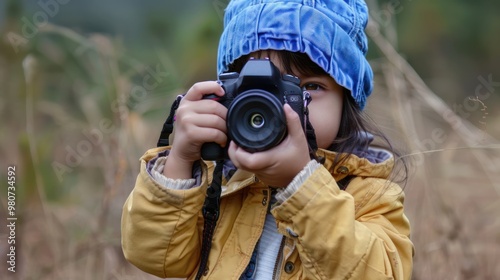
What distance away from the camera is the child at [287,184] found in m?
1.22

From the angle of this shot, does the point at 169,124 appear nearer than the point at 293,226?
No

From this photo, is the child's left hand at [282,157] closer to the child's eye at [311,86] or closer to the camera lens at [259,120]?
the camera lens at [259,120]

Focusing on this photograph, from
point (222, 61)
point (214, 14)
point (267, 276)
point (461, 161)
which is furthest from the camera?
point (214, 14)

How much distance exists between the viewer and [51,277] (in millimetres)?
2648

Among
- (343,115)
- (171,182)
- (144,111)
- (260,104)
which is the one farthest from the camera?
(144,111)

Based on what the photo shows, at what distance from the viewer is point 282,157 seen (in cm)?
121

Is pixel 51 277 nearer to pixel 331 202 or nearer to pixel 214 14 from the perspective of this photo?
→ pixel 214 14

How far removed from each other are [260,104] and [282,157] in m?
0.09

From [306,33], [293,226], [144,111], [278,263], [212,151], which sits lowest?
[144,111]

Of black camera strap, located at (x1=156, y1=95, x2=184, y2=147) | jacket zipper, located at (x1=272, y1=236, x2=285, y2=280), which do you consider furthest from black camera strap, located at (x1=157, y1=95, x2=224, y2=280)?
jacket zipper, located at (x1=272, y1=236, x2=285, y2=280)

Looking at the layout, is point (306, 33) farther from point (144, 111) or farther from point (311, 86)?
point (144, 111)

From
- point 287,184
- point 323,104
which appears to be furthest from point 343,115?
point 287,184

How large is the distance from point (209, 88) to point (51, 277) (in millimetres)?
1583

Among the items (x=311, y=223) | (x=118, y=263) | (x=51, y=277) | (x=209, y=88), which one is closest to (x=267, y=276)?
(x=311, y=223)
